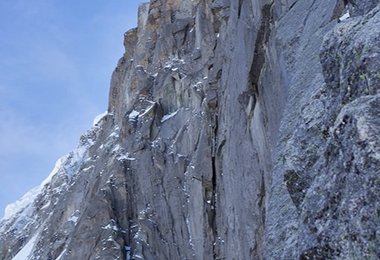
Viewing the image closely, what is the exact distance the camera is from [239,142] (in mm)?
24562

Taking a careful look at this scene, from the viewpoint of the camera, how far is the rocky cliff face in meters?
6.32

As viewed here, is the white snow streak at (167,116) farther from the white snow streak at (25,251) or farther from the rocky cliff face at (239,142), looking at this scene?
the white snow streak at (25,251)

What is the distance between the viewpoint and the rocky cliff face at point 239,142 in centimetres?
632

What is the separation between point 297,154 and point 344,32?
1772 millimetres

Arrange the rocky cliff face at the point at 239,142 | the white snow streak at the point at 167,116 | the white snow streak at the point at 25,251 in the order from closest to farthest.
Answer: the rocky cliff face at the point at 239,142 → the white snow streak at the point at 167,116 → the white snow streak at the point at 25,251

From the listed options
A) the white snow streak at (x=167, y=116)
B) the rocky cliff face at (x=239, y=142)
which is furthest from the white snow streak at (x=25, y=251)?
the white snow streak at (x=167, y=116)

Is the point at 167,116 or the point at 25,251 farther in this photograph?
the point at 25,251

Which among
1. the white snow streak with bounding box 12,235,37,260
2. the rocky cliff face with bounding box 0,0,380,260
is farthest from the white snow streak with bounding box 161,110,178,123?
the white snow streak with bounding box 12,235,37,260

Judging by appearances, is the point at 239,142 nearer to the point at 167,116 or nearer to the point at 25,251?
the point at 167,116

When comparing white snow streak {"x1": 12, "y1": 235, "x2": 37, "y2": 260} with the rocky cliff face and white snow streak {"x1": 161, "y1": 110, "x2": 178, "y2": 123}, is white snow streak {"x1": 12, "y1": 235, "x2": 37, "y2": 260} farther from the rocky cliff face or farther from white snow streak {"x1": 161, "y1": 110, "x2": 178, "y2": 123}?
white snow streak {"x1": 161, "y1": 110, "x2": 178, "y2": 123}

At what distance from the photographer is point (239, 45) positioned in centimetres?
2525

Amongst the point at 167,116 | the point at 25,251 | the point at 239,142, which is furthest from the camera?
the point at 25,251

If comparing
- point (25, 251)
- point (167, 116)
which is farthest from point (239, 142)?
point (25, 251)

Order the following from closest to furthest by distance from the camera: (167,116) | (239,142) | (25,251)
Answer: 1. (239,142)
2. (167,116)
3. (25,251)
